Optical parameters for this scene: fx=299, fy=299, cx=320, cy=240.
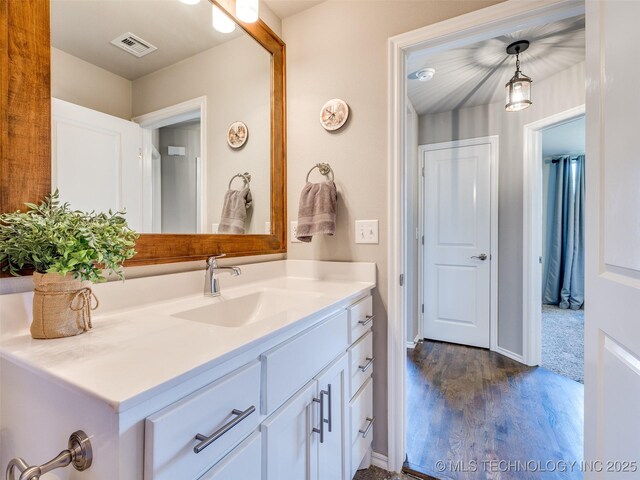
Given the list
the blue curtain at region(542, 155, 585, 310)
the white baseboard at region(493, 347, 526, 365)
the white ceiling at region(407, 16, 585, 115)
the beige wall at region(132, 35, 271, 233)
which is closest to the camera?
the beige wall at region(132, 35, 271, 233)

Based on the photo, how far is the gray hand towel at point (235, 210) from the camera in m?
1.39

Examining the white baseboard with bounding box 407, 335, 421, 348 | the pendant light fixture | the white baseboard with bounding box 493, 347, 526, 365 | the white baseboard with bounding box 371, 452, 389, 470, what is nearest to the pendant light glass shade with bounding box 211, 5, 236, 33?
the pendant light fixture

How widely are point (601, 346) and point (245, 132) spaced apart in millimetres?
1616

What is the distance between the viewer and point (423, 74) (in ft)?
7.54

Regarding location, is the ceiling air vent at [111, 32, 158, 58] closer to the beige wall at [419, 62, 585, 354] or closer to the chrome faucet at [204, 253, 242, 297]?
the chrome faucet at [204, 253, 242, 297]

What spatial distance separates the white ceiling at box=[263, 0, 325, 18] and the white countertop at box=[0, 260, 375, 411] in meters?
1.48

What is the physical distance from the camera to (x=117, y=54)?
3.22 feet

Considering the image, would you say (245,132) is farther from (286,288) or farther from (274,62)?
(286,288)

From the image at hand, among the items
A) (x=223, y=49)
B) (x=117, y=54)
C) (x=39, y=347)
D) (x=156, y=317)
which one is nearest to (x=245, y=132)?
(x=223, y=49)

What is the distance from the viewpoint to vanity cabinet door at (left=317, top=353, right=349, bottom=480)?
975mm

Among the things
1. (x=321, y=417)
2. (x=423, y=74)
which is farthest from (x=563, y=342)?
(x=321, y=417)

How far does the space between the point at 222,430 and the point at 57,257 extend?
52 cm

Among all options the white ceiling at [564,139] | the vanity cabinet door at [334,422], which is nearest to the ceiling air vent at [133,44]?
the vanity cabinet door at [334,422]

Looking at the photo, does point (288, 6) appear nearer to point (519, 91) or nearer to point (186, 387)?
point (519, 91)
